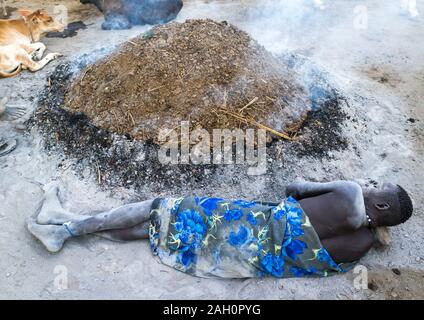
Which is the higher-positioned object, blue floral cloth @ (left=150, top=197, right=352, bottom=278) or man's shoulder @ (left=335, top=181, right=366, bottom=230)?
man's shoulder @ (left=335, top=181, right=366, bottom=230)

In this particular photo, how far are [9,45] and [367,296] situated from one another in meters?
4.64

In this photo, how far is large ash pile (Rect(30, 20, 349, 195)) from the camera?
125 inches

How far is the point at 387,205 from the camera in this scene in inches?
95.4

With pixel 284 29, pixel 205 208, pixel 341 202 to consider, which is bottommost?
pixel 284 29

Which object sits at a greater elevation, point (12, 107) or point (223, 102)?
point (223, 102)

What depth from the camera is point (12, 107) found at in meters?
3.96

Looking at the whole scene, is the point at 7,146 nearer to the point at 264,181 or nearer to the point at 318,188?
the point at 264,181

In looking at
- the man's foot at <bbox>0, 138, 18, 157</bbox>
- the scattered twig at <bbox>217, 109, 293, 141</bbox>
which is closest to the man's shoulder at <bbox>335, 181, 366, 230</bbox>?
the scattered twig at <bbox>217, 109, 293, 141</bbox>

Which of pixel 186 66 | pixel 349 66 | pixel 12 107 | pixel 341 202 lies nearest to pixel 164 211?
pixel 341 202

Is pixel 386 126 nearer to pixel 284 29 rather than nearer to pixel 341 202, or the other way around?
pixel 341 202

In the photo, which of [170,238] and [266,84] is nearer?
[170,238]

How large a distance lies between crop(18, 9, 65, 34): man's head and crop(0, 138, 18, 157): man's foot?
94.9 inches

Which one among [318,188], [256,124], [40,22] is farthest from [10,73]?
[318,188]

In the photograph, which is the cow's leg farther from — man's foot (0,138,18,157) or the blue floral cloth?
the blue floral cloth
